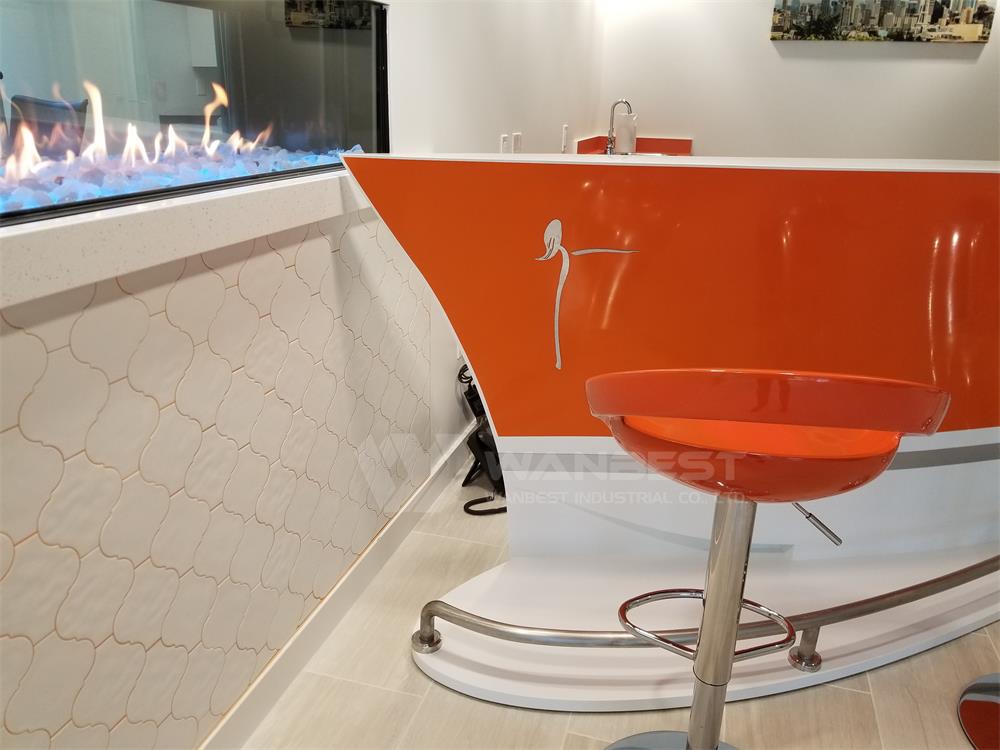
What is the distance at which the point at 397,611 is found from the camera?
6.30 ft

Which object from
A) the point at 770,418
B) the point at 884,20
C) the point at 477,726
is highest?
the point at 884,20

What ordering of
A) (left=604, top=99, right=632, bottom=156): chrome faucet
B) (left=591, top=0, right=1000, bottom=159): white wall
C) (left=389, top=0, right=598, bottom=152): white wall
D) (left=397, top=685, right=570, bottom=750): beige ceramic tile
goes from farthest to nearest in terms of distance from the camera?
(left=604, top=99, right=632, bottom=156): chrome faucet
(left=591, top=0, right=1000, bottom=159): white wall
(left=389, top=0, right=598, bottom=152): white wall
(left=397, top=685, right=570, bottom=750): beige ceramic tile

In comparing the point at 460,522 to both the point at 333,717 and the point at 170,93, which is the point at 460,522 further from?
the point at 170,93

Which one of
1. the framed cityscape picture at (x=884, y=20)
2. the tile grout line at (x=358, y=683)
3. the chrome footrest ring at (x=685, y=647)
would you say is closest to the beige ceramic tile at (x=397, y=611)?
the tile grout line at (x=358, y=683)

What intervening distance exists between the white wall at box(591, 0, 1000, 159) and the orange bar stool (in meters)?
3.56

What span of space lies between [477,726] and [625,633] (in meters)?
0.36

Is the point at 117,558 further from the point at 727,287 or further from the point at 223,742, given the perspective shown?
the point at 727,287

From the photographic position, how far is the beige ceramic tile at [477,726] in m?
1.52

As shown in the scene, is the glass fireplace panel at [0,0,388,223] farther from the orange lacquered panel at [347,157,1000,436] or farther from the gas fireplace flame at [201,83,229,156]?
the orange lacquered panel at [347,157,1000,436]

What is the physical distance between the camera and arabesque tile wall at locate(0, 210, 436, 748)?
39.8 inches

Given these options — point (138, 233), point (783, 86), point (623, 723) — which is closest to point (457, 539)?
point (623, 723)

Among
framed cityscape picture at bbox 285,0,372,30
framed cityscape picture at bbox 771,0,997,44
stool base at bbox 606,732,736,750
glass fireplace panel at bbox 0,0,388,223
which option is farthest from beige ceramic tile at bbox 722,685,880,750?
framed cityscape picture at bbox 771,0,997,44

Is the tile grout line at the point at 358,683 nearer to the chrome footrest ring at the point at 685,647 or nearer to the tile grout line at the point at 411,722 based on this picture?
the tile grout line at the point at 411,722

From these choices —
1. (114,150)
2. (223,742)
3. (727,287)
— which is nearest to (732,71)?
(727,287)
